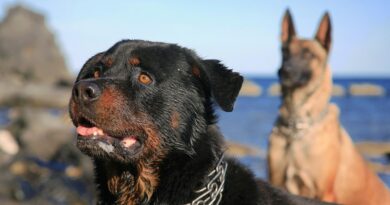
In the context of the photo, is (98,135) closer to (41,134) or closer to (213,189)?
(213,189)

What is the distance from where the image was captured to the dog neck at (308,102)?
7711mm

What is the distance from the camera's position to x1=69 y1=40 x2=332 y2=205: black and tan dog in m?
3.72

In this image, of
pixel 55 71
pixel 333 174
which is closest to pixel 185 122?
pixel 333 174

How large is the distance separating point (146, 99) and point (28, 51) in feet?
229

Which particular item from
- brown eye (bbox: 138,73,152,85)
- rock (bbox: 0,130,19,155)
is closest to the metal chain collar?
brown eye (bbox: 138,73,152,85)

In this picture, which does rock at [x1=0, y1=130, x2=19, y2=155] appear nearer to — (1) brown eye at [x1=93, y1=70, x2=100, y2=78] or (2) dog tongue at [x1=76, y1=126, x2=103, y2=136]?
(1) brown eye at [x1=93, y1=70, x2=100, y2=78]

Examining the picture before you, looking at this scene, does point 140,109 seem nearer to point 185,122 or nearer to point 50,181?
point 185,122

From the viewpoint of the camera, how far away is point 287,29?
8.39 m

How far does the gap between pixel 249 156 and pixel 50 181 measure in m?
5.45

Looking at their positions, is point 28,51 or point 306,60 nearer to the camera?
point 306,60

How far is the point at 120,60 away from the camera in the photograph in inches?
157

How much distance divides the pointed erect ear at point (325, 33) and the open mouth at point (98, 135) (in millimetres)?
4612

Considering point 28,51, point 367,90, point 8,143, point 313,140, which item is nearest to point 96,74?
point 313,140

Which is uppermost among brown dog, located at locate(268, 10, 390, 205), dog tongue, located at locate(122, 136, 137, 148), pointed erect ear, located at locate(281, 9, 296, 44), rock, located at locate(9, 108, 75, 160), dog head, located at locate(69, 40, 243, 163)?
dog head, located at locate(69, 40, 243, 163)
